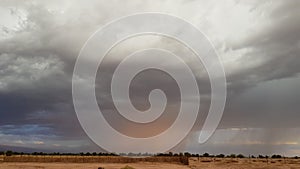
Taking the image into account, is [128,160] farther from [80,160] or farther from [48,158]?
[48,158]

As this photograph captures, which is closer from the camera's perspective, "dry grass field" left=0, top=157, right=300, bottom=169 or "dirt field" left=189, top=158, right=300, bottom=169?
"dry grass field" left=0, top=157, right=300, bottom=169

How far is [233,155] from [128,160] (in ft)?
281

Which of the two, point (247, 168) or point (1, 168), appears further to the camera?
point (247, 168)

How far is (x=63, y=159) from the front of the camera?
8300 centimetres

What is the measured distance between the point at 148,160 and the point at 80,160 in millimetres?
16752

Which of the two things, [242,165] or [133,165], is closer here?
[133,165]

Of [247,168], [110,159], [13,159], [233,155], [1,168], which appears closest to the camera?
[1,168]

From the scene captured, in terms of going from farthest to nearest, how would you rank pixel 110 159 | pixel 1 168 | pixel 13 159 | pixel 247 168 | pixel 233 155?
pixel 233 155 → pixel 110 159 → pixel 13 159 → pixel 247 168 → pixel 1 168

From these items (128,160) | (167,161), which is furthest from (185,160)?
(128,160)

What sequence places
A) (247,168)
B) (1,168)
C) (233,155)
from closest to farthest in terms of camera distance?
1. (1,168)
2. (247,168)
3. (233,155)

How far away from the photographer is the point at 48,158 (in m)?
83.6

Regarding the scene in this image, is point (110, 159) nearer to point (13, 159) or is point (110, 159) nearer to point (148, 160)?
point (148, 160)

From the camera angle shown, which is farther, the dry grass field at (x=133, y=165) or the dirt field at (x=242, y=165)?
the dirt field at (x=242, y=165)

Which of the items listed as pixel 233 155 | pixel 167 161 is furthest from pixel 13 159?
pixel 233 155
